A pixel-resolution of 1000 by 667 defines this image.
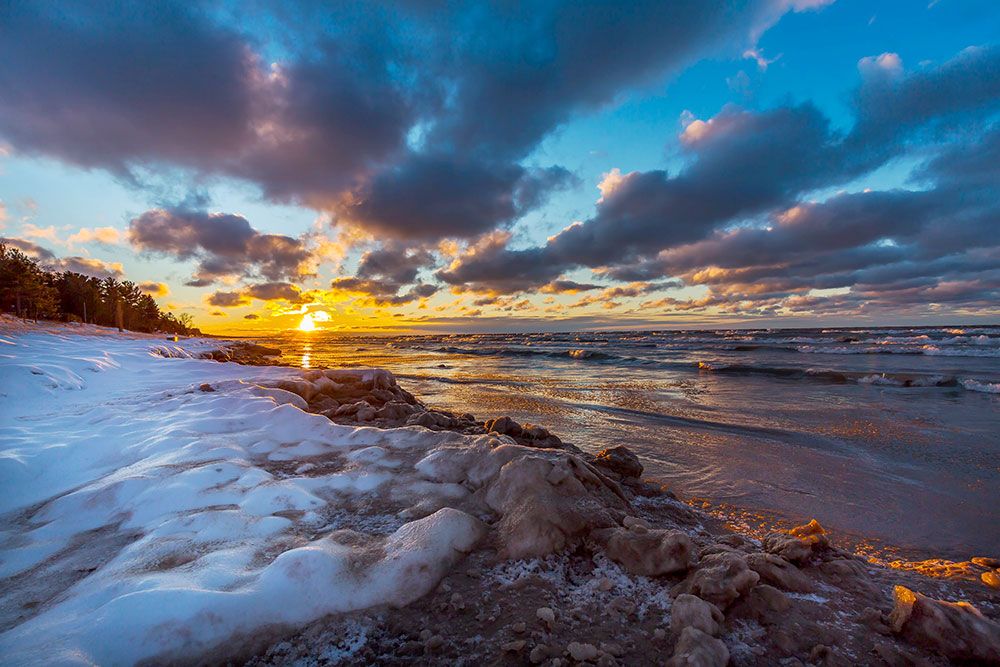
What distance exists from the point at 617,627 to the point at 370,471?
265 cm

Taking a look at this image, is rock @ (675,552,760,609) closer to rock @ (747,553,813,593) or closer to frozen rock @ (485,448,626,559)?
rock @ (747,553,813,593)

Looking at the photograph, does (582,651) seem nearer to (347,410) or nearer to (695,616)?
(695,616)

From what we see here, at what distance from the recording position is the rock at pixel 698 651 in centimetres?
170

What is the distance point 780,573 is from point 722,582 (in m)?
0.49

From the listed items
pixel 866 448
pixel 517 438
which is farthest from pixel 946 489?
pixel 517 438

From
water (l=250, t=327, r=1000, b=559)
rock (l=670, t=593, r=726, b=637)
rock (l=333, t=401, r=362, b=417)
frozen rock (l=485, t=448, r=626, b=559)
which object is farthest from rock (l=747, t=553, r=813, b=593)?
rock (l=333, t=401, r=362, b=417)

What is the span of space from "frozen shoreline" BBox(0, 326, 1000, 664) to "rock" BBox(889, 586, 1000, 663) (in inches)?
2.2

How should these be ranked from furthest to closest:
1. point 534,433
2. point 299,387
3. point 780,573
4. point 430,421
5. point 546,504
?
point 299,387
point 430,421
point 534,433
point 546,504
point 780,573

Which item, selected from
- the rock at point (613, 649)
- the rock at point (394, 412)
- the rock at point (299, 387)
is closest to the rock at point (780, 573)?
the rock at point (613, 649)

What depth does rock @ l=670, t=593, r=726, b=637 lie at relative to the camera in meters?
1.91

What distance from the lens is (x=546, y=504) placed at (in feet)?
9.48

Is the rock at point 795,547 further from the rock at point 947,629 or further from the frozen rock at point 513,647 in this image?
the frozen rock at point 513,647

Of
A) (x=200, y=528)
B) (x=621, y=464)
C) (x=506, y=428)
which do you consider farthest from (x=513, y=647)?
(x=506, y=428)

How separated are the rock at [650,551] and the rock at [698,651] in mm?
525
